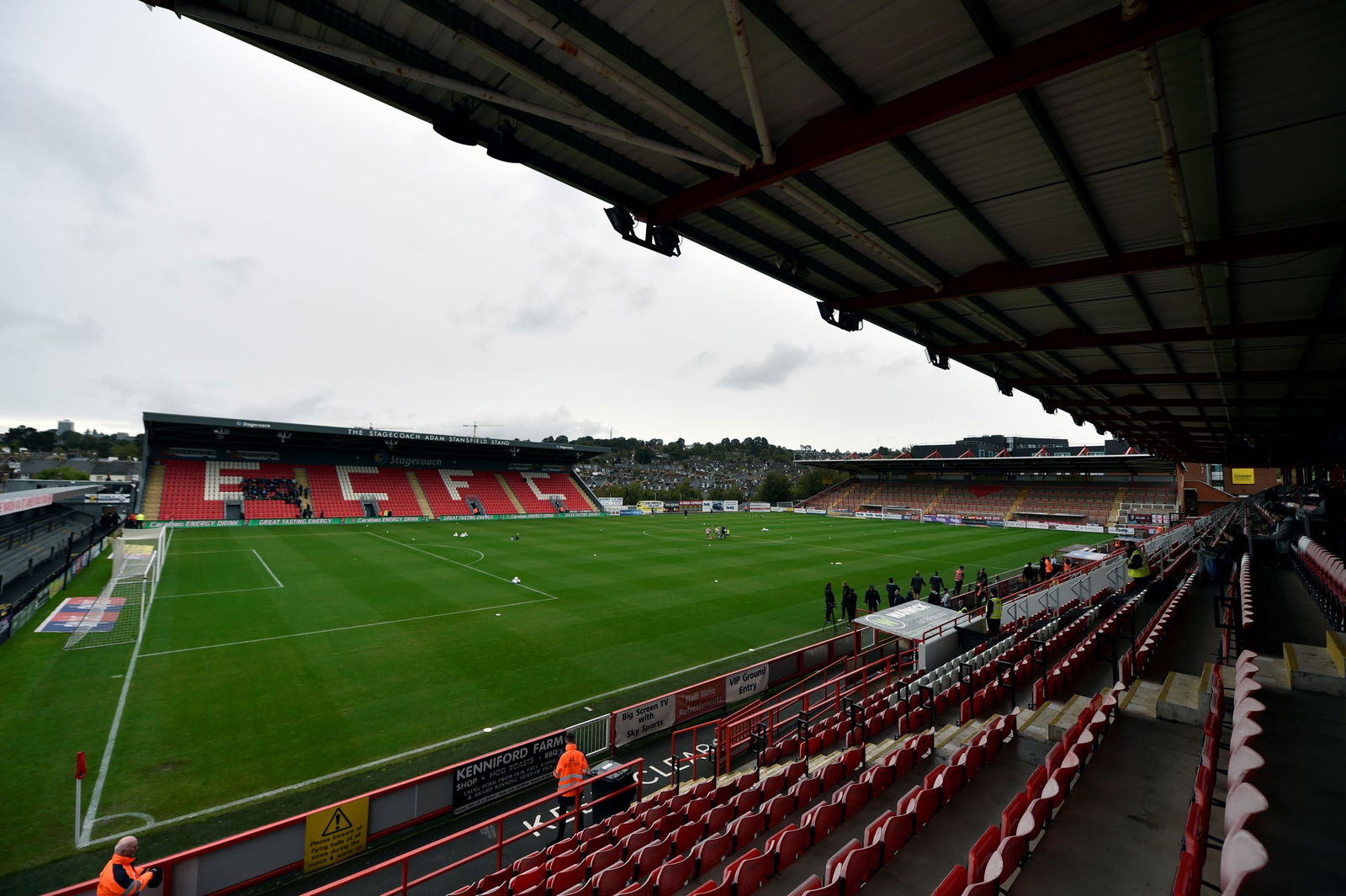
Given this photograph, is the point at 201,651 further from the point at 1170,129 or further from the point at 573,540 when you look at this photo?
the point at 573,540

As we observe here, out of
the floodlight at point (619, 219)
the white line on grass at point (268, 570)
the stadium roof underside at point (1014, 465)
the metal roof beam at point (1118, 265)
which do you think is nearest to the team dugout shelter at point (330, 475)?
the white line on grass at point (268, 570)

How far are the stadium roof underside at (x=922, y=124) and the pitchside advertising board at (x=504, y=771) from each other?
7.34m

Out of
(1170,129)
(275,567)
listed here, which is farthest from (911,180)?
(275,567)

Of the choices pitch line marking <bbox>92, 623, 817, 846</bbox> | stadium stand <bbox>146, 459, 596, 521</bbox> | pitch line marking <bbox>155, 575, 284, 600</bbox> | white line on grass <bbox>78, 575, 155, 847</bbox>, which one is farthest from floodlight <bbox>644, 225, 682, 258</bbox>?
stadium stand <bbox>146, 459, 596, 521</bbox>

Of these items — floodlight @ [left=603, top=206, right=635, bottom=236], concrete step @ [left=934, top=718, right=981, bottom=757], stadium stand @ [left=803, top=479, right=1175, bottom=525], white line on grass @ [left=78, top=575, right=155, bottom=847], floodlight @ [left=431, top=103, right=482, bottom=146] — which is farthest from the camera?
stadium stand @ [left=803, top=479, right=1175, bottom=525]

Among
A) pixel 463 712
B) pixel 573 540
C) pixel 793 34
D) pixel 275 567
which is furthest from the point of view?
pixel 573 540

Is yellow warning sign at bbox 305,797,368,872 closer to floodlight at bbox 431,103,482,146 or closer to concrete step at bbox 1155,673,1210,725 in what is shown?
floodlight at bbox 431,103,482,146

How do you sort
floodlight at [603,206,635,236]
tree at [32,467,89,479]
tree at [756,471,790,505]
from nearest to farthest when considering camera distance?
floodlight at [603,206,635,236], tree at [32,467,89,479], tree at [756,471,790,505]

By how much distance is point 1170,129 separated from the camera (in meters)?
4.29

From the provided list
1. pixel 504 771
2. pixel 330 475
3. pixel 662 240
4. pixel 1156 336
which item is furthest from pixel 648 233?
pixel 330 475

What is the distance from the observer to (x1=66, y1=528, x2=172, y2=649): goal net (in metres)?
14.9

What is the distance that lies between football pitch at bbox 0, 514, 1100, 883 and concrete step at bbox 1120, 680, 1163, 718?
7933 mm

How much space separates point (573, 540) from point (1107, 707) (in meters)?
32.4

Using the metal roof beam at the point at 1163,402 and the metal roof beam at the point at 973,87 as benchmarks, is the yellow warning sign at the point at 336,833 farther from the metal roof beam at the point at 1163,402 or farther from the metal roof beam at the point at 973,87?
the metal roof beam at the point at 1163,402
